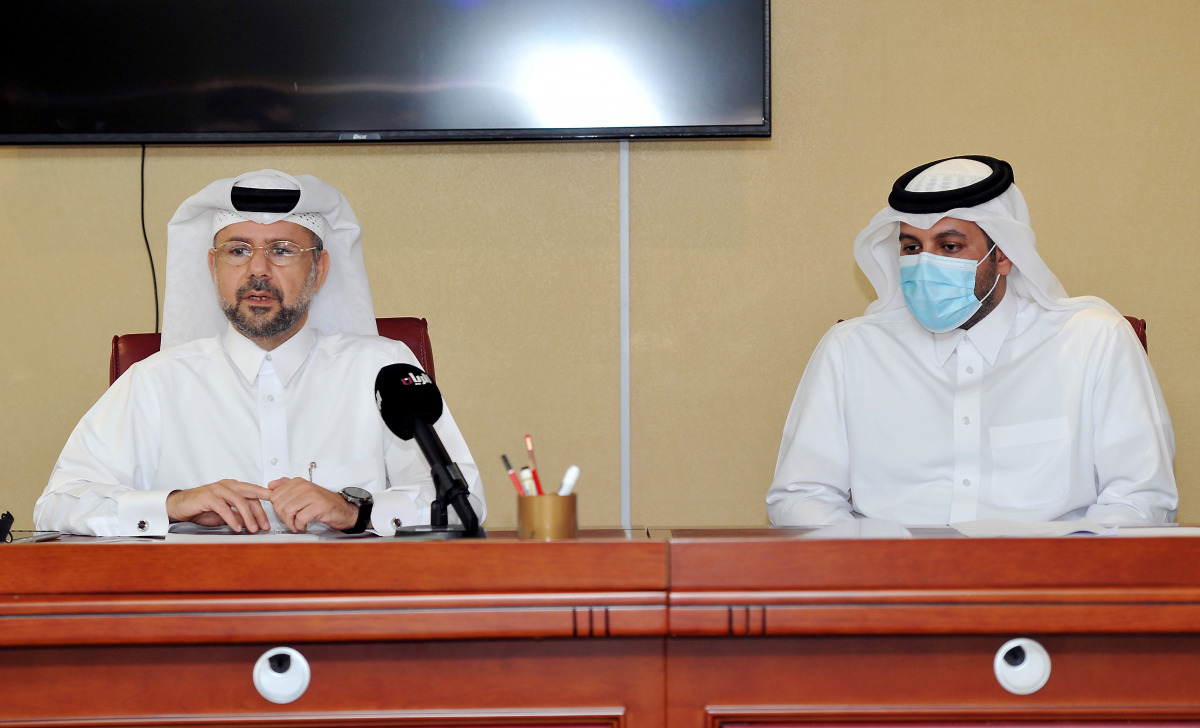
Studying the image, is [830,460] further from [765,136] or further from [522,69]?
[522,69]

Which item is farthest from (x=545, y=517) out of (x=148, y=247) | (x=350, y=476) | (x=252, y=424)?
(x=148, y=247)

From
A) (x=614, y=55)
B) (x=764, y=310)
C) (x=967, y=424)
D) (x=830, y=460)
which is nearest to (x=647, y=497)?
(x=764, y=310)

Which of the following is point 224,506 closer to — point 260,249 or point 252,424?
point 252,424

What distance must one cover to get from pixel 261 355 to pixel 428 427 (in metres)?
1.14

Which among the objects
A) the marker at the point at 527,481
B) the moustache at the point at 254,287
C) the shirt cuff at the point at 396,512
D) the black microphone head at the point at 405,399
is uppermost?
the moustache at the point at 254,287

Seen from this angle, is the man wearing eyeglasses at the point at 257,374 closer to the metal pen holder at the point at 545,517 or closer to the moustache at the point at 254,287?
the moustache at the point at 254,287

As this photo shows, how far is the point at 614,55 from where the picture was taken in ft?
10.1

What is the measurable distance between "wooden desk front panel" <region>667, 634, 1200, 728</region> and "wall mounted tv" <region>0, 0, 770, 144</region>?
215 centimetres

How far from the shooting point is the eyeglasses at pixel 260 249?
2.43m

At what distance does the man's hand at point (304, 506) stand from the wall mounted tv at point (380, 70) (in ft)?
5.13

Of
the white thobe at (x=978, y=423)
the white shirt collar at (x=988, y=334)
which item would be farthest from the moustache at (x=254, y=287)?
the white shirt collar at (x=988, y=334)

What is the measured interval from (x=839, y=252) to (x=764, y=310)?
281mm

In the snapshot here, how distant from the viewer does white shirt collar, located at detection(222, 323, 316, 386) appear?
2.46 meters

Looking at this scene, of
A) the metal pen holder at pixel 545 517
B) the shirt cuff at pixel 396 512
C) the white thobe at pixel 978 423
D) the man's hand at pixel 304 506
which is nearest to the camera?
the metal pen holder at pixel 545 517
